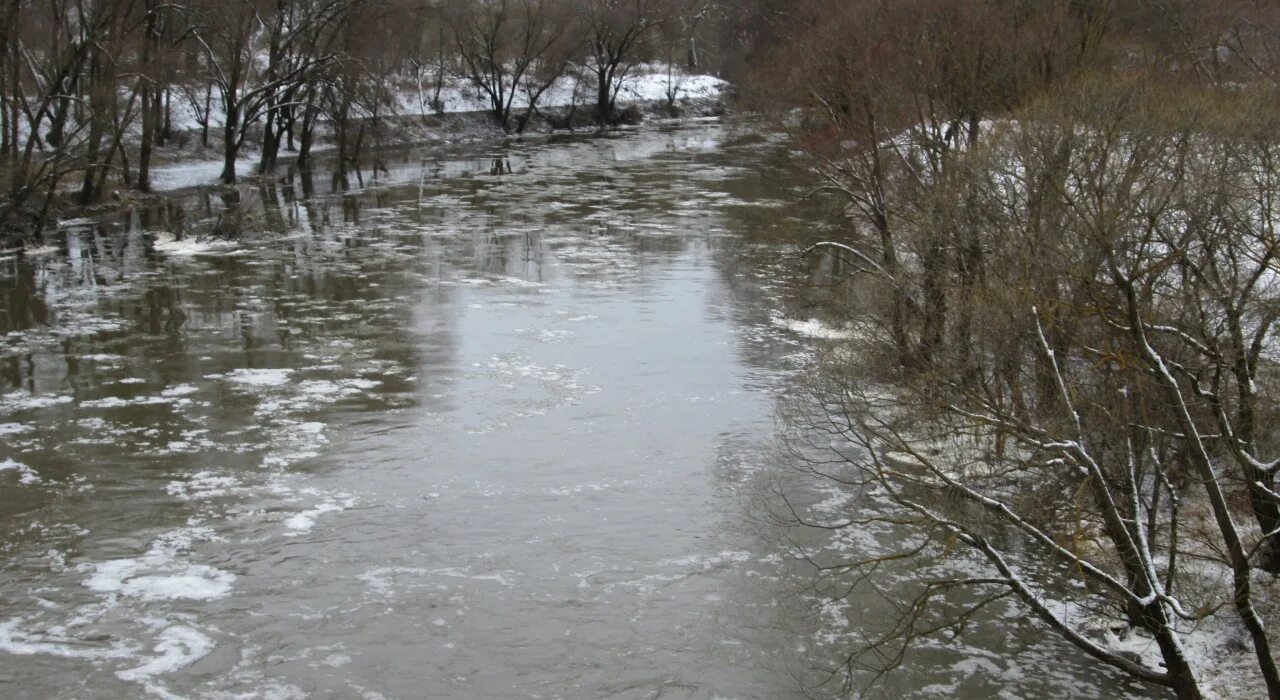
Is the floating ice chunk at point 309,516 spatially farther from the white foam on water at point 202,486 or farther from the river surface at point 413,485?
the white foam on water at point 202,486

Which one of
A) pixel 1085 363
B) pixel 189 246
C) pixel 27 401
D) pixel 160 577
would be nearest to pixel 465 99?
pixel 189 246

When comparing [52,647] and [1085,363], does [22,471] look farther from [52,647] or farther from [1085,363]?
[1085,363]

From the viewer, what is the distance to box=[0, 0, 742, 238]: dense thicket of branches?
31.5 metres

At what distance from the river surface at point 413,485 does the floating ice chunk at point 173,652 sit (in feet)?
0.14

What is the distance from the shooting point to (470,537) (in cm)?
1362

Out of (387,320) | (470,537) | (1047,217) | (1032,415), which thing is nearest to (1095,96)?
(1047,217)

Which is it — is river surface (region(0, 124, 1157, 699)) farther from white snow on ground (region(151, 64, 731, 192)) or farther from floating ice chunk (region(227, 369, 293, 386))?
white snow on ground (region(151, 64, 731, 192))

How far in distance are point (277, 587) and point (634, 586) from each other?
3784 mm

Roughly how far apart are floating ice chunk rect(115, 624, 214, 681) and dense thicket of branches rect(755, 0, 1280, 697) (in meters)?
6.15

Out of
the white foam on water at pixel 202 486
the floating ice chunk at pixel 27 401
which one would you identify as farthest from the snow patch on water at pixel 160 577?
the floating ice chunk at pixel 27 401

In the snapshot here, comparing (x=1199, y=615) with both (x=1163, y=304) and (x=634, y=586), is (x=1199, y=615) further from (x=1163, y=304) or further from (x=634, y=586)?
(x=634, y=586)

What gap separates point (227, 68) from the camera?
40.1m

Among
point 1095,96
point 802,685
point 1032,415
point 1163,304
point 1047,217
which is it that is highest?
point 1095,96

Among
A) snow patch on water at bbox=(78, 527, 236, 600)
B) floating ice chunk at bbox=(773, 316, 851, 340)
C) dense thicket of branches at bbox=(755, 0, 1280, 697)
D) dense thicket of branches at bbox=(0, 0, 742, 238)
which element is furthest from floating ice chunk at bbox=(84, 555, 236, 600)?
dense thicket of branches at bbox=(0, 0, 742, 238)
